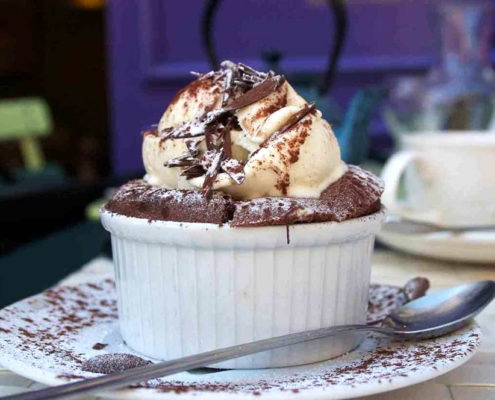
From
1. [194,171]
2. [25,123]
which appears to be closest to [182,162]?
[194,171]

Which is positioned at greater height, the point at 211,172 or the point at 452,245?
the point at 211,172

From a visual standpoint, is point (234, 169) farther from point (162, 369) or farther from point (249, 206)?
point (162, 369)

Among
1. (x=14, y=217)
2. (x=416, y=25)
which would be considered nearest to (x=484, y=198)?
(x=14, y=217)

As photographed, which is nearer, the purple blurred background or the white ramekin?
the white ramekin

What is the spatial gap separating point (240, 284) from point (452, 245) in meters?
0.63

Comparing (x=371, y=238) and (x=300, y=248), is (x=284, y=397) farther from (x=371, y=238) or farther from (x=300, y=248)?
(x=371, y=238)

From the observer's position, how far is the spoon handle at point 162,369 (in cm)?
60

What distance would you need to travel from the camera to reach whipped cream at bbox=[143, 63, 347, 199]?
0.87 meters

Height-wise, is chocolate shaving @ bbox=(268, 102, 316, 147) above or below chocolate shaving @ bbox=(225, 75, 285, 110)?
below

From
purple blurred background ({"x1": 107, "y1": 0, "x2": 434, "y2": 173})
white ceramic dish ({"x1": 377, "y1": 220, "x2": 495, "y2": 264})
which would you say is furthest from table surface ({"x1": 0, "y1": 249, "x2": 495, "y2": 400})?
purple blurred background ({"x1": 107, "y1": 0, "x2": 434, "y2": 173})

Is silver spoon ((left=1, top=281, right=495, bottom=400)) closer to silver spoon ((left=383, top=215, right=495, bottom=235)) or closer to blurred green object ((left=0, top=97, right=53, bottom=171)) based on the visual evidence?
silver spoon ((left=383, top=215, right=495, bottom=235))

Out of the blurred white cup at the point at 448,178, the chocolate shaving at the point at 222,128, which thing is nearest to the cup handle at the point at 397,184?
the blurred white cup at the point at 448,178

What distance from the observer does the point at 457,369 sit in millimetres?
864

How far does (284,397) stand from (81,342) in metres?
0.39
